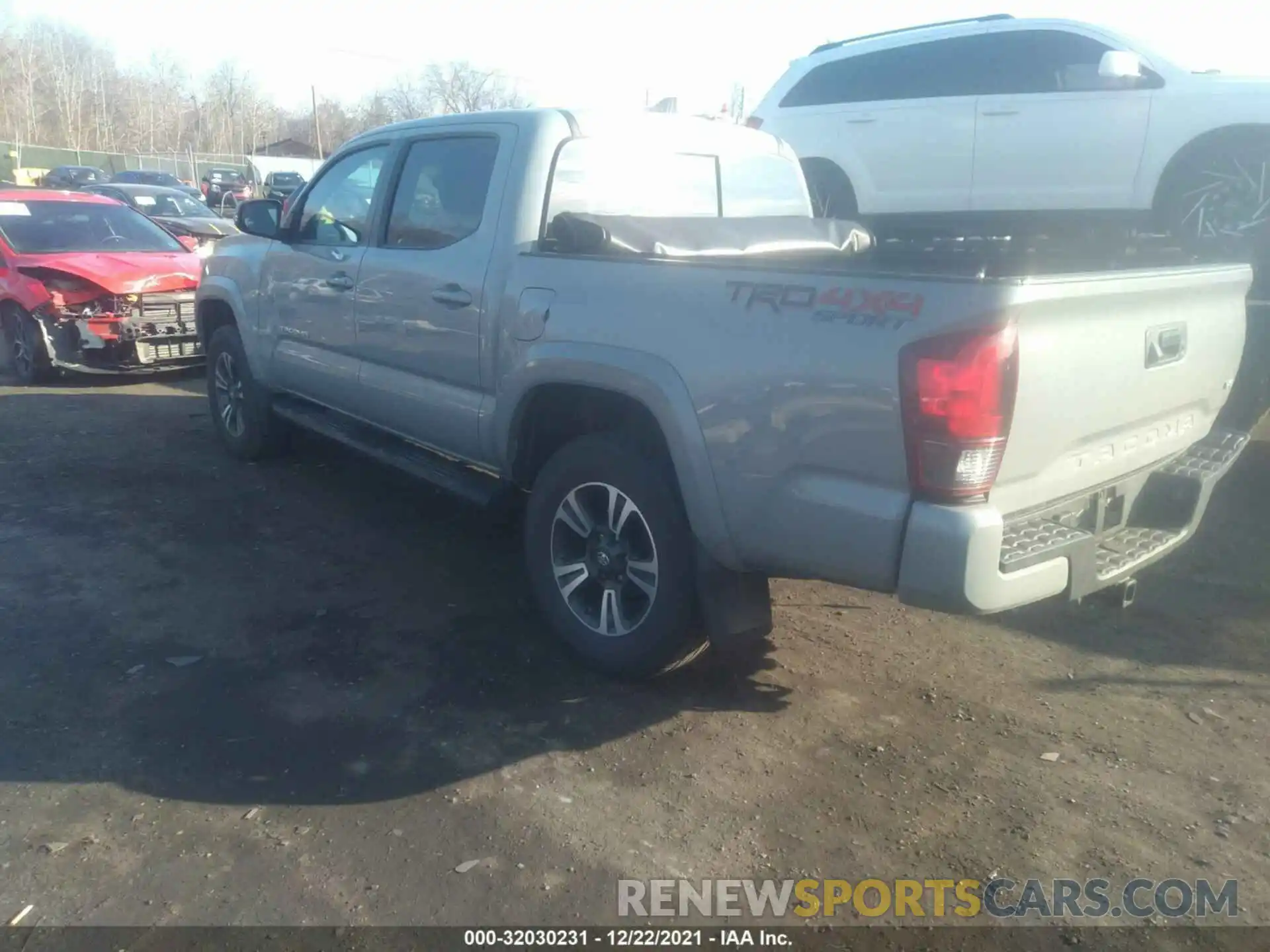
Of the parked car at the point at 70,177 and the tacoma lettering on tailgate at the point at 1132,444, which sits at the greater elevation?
the parked car at the point at 70,177

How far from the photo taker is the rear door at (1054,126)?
723 centimetres

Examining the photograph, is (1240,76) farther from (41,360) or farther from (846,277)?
(41,360)

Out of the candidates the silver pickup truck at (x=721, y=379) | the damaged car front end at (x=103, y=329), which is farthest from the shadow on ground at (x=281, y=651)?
the damaged car front end at (x=103, y=329)

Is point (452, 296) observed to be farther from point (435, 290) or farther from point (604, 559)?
point (604, 559)

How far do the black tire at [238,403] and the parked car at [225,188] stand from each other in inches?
874

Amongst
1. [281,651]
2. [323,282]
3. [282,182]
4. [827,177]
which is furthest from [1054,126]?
[282,182]

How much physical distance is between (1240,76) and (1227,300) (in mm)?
4157

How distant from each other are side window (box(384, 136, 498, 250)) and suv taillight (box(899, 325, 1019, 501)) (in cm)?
229

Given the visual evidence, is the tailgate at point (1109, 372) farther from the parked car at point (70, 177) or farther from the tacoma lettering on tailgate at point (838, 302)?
the parked car at point (70, 177)

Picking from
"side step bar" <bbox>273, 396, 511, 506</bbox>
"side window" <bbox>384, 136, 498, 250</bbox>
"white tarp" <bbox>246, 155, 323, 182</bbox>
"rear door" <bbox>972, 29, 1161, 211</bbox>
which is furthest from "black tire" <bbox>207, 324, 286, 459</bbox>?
"white tarp" <bbox>246, 155, 323, 182</bbox>

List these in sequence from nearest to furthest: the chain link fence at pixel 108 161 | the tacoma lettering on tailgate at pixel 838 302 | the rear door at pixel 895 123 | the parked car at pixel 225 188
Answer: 1. the tacoma lettering on tailgate at pixel 838 302
2. the rear door at pixel 895 123
3. the parked car at pixel 225 188
4. the chain link fence at pixel 108 161

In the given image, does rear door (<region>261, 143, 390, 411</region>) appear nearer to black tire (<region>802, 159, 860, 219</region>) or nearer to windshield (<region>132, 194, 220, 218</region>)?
black tire (<region>802, 159, 860, 219</region>)

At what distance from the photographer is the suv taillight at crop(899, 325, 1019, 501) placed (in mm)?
2705

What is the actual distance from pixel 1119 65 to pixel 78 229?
29.8 ft
